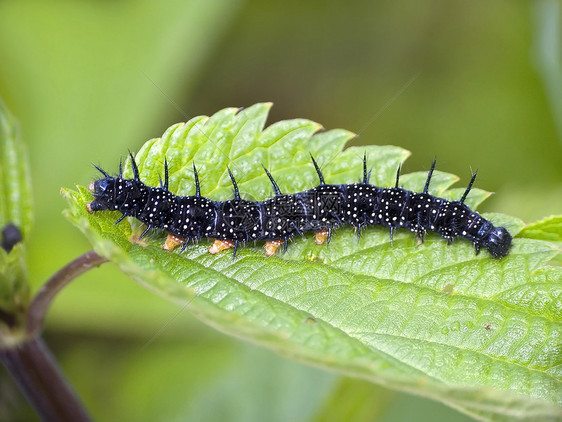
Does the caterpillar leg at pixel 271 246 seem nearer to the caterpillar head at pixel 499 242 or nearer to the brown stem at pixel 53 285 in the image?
the brown stem at pixel 53 285

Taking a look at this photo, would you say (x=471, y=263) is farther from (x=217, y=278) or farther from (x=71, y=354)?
(x=71, y=354)

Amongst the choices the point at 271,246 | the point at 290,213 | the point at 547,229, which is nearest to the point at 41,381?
the point at 271,246

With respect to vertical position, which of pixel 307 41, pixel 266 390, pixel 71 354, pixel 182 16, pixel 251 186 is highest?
pixel 307 41

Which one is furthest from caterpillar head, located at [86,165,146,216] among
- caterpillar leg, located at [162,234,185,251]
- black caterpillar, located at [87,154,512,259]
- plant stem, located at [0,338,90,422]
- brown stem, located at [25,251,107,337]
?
plant stem, located at [0,338,90,422]

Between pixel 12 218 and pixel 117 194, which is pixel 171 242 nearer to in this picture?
pixel 117 194

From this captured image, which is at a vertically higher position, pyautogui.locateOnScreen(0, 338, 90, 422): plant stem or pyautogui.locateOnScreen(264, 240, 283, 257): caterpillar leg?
pyautogui.locateOnScreen(264, 240, 283, 257): caterpillar leg

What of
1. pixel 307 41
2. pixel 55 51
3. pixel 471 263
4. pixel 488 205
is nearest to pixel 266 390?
pixel 471 263

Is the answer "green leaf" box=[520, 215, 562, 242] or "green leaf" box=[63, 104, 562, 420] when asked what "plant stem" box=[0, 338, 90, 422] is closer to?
"green leaf" box=[63, 104, 562, 420]
